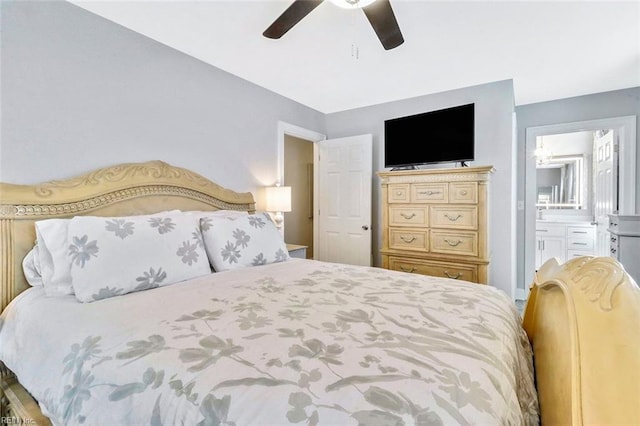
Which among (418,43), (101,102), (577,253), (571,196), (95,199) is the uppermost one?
(418,43)

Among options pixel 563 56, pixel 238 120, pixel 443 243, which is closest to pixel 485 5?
pixel 563 56

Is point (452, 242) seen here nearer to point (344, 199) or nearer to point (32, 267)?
point (344, 199)

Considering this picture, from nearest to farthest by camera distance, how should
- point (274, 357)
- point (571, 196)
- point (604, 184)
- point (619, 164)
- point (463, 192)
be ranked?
point (274, 357)
point (463, 192)
point (619, 164)
point (604, 184)
point (571, 196)

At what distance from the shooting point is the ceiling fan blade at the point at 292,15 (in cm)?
158

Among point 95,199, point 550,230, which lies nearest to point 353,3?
point 95,199

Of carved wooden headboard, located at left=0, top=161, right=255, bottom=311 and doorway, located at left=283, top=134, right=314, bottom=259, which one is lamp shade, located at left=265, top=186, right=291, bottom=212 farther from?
doorway, located at left=283, top=134, right=314, bottom=259

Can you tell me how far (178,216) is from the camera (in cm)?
190

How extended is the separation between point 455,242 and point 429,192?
1.80 feet

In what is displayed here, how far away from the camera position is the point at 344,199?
3.90 metres

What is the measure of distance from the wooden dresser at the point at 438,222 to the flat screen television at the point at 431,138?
35 cm

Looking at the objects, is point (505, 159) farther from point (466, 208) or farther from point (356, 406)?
point (356, 406)

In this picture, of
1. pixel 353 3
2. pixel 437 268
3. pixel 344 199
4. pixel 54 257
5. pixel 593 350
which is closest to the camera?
pixel 593 350

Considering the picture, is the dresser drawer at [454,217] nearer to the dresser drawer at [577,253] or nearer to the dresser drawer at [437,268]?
the dresser drawer at [437,268]

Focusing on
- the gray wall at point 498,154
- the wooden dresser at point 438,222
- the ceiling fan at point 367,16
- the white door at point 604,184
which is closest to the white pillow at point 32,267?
the ceiling fan at point 367,16
